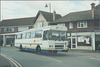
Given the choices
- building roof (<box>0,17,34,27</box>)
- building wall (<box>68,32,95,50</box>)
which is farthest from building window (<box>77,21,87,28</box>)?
building roof (<box>0,17,34,27</box>)

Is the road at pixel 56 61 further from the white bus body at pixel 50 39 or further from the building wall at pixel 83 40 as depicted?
the building wall at pixel 83 40

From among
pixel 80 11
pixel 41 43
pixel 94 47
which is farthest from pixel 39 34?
pixel 80 11

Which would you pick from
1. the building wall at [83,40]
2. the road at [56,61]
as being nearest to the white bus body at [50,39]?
the road at [56,61]

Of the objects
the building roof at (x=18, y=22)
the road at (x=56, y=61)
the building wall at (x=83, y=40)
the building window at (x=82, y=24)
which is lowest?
the road at (x=56, y=61)

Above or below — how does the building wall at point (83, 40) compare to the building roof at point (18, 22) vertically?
below

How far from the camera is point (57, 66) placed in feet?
32.1

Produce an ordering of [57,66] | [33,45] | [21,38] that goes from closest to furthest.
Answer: [57,66], [33,45], [21,38]

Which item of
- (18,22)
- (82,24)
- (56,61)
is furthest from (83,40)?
(18,22)

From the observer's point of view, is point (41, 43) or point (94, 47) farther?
point (94, 47)

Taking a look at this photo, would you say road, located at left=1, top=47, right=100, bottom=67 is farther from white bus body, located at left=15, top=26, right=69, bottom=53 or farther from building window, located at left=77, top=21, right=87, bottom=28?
building window, located at left=77, top=21, right=87, bottom=28

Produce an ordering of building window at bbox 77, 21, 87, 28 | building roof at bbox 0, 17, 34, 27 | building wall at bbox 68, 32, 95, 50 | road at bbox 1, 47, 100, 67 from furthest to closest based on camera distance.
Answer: building roof at bbox 0, 17, 34, 27, building window at bbox 77, 21, 87, 28, building wall at bbox 68, 32, 95, 50, road at bbox 1, 47, 100, 67

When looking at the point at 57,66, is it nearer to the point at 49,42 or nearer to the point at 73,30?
the point at 49,42

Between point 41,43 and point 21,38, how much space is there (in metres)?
7.54

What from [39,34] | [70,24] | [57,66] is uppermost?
[70,24]
